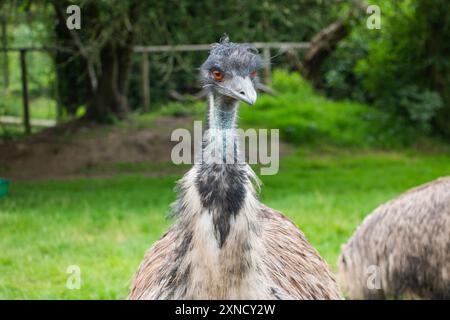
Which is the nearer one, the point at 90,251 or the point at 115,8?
the point at 90,251

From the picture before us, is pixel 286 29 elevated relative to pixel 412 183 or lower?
elevated

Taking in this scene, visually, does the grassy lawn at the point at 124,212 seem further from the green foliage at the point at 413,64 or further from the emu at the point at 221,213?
the emu at the point at 221,213

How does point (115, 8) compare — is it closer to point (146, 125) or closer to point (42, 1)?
point (42, 1)

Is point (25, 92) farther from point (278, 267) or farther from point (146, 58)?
point (278, 267)

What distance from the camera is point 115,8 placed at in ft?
33.4

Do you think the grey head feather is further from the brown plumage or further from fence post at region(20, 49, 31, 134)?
fence post at region(20, 49, 31, 134)

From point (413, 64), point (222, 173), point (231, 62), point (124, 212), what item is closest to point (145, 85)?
point (413, 64)

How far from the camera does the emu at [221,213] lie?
3.01m

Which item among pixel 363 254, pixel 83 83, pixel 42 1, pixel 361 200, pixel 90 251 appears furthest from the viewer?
pixel 83 83

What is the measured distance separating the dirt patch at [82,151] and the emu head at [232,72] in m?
8.76
